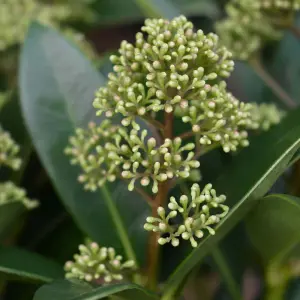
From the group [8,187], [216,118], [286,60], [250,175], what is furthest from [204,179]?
[286,60]

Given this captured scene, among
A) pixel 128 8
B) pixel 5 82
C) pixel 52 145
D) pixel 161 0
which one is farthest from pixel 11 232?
pixel 128 8

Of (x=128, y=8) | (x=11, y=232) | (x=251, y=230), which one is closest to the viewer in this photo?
(x=251, y=230)

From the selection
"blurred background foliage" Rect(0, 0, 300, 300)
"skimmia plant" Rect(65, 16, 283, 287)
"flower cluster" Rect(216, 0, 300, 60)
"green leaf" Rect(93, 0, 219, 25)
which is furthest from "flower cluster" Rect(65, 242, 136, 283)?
"green leaf" Rect(93, 0, 219, 25)

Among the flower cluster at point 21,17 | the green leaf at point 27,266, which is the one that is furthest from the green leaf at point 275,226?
the flower cluster at point 21,17

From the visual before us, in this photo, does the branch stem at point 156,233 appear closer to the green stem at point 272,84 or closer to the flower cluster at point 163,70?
the flower cluster at point 163,70

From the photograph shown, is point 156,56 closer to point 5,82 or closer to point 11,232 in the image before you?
point 11,232

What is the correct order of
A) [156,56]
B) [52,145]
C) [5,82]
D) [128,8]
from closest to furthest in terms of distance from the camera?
1. [156,56]
2. [52,145]
3. [5,82]
4. [128,8]
